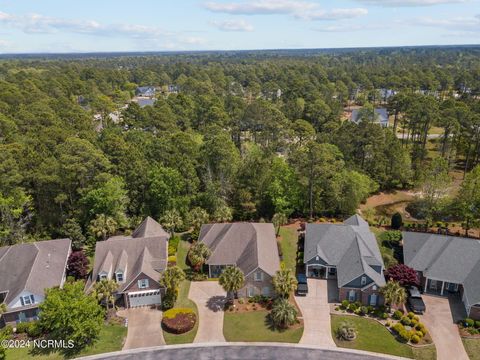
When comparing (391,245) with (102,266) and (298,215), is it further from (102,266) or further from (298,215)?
(102,266)

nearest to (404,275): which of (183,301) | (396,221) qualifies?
(396,221)

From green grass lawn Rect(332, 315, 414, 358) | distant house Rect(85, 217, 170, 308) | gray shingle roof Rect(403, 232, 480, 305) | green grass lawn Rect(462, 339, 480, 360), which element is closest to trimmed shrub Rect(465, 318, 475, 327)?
green grass lawn Rect(462, 339, 480, 360)

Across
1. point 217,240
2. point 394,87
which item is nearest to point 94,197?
point 217,240

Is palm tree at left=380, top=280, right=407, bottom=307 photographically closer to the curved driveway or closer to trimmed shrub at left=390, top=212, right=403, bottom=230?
the curved driveway

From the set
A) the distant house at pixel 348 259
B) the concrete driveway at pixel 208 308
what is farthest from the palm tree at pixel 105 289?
the distant house at pixel 348 259

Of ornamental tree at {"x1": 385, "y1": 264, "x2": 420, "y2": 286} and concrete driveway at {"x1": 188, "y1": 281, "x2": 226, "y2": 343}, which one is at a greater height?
ornamental tree at {"x1": 385, "y1": 264, "x2": 420, "y2": 286}
